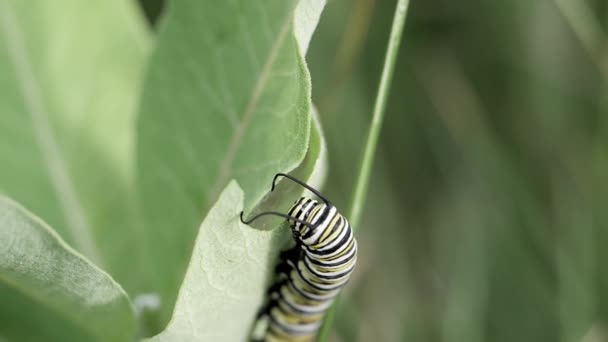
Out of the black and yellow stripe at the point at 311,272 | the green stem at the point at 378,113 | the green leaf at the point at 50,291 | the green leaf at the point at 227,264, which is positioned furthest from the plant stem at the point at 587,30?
the green leaf at the point at 50,291

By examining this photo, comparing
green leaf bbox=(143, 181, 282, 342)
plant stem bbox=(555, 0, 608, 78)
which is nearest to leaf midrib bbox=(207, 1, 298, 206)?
green leaf bbox=(143, 181, 282, 342)

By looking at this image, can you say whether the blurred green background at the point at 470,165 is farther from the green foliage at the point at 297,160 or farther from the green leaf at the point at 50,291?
the green leaf at the point at 50,291

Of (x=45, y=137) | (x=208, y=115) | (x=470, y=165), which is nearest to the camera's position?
(x=208, y=115)

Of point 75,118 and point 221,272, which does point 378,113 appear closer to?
point 221,272

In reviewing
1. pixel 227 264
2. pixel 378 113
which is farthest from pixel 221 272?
pixel 378 113

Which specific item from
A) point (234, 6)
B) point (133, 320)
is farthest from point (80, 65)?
point (133, 320)

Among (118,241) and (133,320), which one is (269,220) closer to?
(133,320)

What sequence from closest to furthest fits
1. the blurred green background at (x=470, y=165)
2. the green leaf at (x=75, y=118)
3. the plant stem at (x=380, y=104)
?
the plant stem at (x=380, y=104), the green leaf at (x=75, y=118), the blurred green background at (x=470, y=165)
